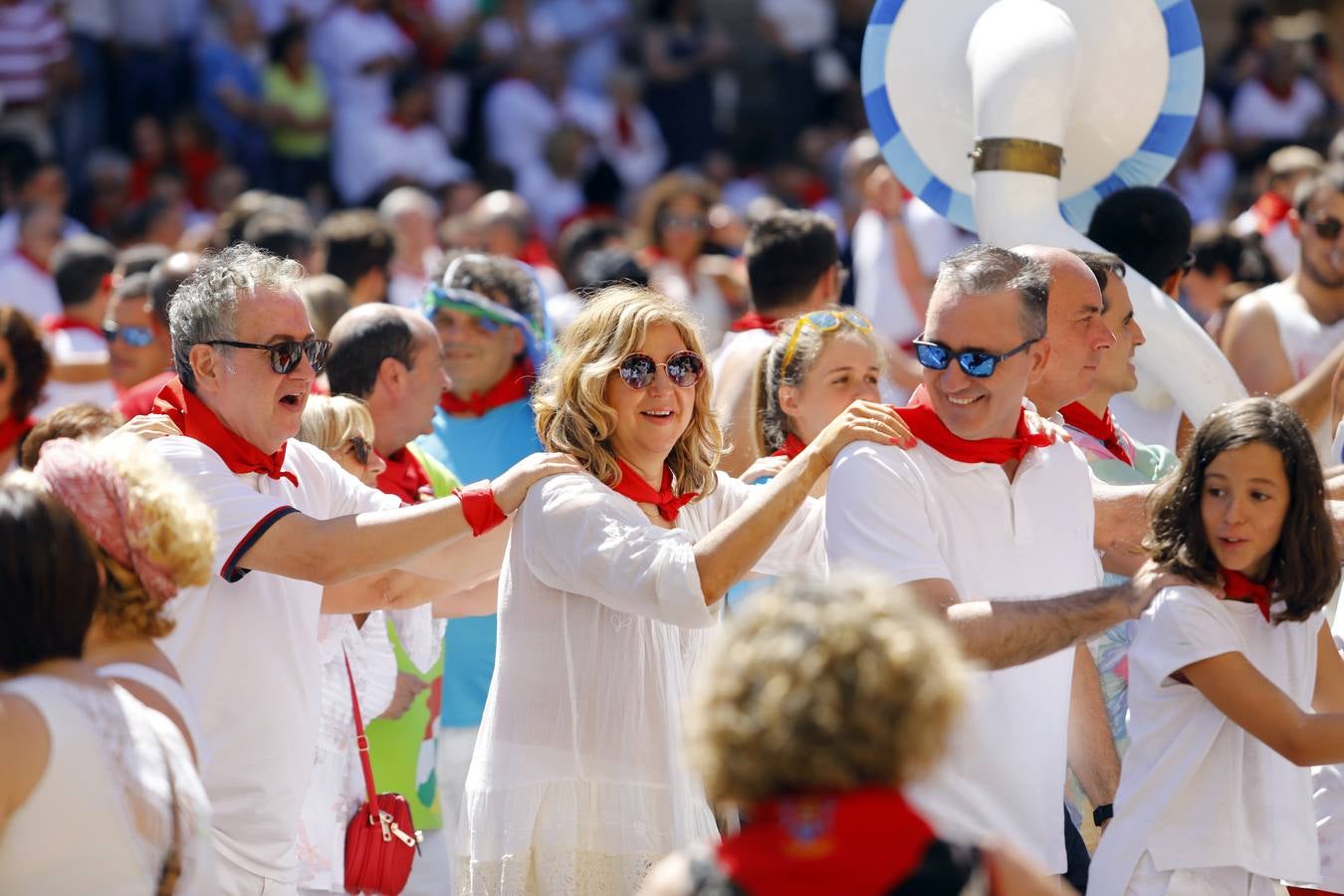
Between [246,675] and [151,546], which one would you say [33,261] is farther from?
[151,546]

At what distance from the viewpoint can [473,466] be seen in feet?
19.2

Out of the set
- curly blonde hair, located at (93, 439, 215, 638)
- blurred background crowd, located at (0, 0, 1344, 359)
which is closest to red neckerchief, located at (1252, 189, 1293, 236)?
blurred background crowd, located at (0, 0, 1344, 359)

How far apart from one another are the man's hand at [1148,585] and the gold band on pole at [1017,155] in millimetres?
1604

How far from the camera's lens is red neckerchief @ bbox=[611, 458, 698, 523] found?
3699 millimetres

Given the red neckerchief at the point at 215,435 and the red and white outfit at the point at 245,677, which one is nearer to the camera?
the red and white outfit at the point at 245,677

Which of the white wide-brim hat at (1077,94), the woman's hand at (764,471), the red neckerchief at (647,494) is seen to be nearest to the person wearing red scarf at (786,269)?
the white wide-brim hat at (1077,94)

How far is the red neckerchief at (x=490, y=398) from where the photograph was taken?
19.4 feet

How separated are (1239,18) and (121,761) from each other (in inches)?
527

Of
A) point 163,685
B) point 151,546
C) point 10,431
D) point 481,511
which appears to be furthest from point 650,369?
point 10,431

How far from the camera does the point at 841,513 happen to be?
3.50m

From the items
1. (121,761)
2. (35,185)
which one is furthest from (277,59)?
(121,761)

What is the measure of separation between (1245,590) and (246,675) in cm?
203

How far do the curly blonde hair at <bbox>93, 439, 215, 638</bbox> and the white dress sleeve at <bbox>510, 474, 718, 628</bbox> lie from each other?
27.3 inches

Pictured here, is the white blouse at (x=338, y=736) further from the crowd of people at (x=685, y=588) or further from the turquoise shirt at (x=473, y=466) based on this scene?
the turquoise shirt at (x=473, y=466)
